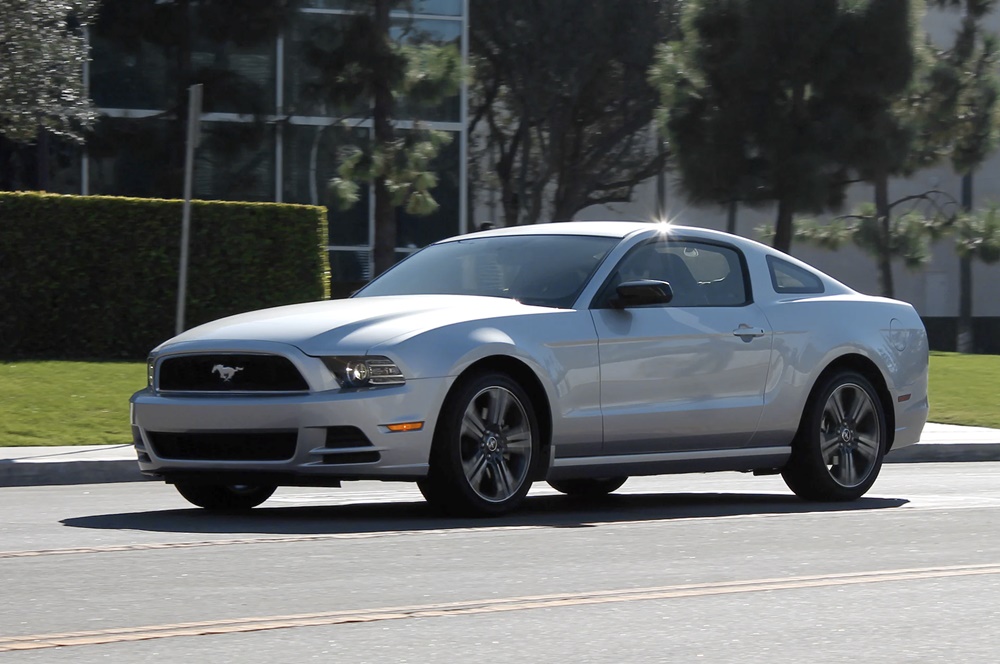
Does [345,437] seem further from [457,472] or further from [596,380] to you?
[596,380]

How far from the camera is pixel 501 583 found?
694 cm

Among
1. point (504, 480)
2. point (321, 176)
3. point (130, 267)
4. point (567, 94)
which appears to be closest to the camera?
point (504, 480)

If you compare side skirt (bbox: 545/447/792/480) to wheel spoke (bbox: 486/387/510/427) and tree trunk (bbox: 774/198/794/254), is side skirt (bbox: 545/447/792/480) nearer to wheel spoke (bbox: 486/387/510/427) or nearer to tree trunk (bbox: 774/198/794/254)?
wheel spoke (bbox: 486/387/510/427)

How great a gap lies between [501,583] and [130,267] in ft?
46.4

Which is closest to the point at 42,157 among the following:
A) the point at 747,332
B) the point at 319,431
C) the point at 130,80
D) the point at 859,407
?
the point at 130,80

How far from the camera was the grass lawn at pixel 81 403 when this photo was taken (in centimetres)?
1480

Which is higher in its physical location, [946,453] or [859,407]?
[859,407]

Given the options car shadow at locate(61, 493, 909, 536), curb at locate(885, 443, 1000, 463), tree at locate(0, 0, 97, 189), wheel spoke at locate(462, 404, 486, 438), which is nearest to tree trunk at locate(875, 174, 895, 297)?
tree at locate(0, 0, 97, 189)

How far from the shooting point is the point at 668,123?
32.6 m

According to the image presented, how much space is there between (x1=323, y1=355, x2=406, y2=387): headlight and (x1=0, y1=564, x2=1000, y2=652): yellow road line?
2309 mm

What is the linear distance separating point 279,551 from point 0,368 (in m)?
11.1

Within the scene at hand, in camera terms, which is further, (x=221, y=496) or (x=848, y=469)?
(x=848, y=469)

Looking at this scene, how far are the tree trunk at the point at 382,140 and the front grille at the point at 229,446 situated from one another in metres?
16.4

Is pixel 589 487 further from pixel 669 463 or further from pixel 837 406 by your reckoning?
pixel 837 406
